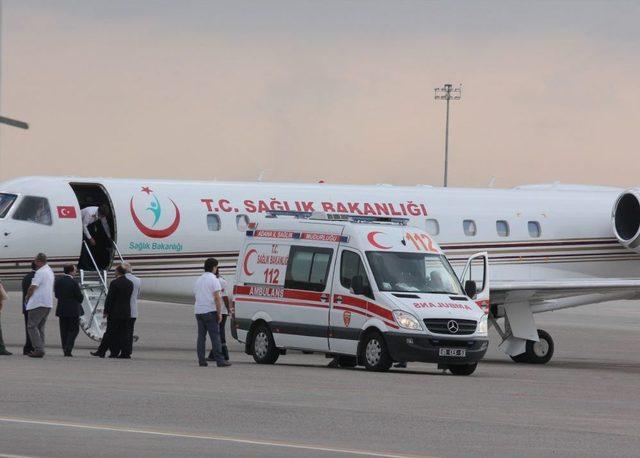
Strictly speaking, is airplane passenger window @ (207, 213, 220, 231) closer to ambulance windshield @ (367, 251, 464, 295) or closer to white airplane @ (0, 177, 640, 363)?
white airplane @ (0, 177, 640, 363)

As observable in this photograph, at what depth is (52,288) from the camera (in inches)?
1099

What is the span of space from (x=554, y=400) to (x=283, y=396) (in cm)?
388

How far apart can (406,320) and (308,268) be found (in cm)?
256

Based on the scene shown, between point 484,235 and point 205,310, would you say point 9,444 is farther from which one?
point 484,235

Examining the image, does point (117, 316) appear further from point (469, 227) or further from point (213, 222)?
point (469, 227)

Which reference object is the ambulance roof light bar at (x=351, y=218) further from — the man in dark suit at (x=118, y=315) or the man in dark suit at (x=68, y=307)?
the man in dark suit at (x=68, y=307)

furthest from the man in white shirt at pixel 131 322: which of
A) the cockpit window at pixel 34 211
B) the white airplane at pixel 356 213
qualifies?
the cockpit window at pixel 34 211

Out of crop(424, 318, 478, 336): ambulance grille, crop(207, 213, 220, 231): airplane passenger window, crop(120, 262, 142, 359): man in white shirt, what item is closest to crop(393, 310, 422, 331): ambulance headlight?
crop(424, 318, 478, 336): ambulance grille

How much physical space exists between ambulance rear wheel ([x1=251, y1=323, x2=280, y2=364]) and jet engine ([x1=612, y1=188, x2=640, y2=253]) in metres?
12.4

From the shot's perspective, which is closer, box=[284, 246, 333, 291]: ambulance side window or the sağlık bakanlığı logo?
box=[284, 246, 333, 291]: ambulance side window

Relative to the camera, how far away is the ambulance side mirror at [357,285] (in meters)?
25.8

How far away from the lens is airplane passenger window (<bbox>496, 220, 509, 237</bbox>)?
3625 centimetres

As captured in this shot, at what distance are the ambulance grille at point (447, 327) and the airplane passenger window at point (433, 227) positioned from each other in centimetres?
1014

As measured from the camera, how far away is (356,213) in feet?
113
